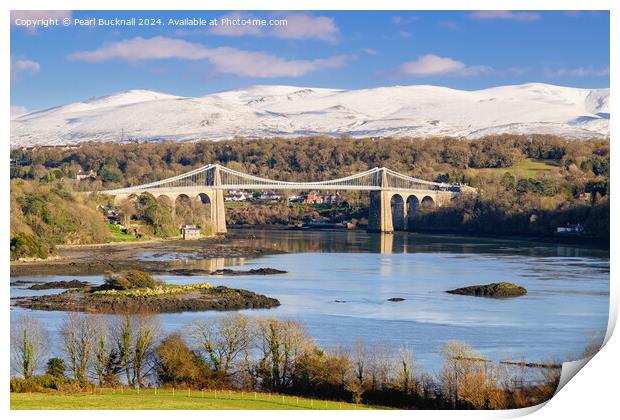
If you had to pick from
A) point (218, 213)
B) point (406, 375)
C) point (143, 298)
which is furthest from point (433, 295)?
point (218, 213)

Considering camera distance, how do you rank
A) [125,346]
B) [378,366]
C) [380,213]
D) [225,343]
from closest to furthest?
[378,366]
[125,346]
[225,343]
[380,213]

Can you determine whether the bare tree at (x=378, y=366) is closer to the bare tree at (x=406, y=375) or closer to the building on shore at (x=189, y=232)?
the bare tree at (x=406, y=375)

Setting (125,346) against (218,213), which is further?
(218,213)

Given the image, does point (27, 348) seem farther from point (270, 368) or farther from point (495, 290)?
point (495, 290)

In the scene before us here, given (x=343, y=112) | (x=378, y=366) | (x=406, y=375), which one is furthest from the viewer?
(x=343, y=112)

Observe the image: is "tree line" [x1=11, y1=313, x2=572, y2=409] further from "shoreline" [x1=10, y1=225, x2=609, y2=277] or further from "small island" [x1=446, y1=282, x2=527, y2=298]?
"shoreline" [x1=10, y1=225, x2=609, y2=277]

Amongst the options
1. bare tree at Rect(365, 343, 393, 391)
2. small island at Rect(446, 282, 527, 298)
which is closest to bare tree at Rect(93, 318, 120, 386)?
bare tree at Rect(365, 343, 393, 391)
